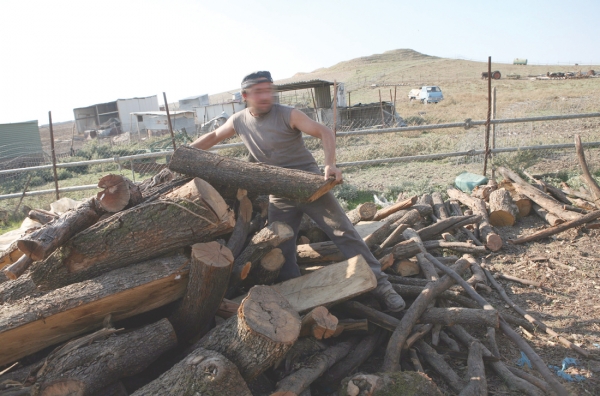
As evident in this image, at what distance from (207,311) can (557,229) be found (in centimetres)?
489

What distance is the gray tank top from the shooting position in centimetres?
385

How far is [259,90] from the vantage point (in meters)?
3.77

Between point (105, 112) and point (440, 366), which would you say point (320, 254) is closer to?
point (440, 366)

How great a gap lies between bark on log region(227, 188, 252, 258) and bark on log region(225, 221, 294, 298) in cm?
16

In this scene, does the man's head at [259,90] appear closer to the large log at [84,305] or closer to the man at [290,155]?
the man at [290,155]

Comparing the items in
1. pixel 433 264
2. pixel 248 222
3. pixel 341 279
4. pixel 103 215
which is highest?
pixel 103 215

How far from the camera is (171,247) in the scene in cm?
317


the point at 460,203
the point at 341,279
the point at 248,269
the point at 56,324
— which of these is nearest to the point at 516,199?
the point at 460,203

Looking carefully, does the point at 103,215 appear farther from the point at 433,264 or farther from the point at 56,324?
the point at 433,264

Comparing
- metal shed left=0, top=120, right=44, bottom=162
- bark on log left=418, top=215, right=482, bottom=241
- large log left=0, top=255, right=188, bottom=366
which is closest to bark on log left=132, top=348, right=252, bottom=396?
large log left=0, top=255, right=188, bottom=366

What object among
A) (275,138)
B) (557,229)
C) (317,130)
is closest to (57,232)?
(275,138)

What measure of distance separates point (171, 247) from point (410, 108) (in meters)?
29.9

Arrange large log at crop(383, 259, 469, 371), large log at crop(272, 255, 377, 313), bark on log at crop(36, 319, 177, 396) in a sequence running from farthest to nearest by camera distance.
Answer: large log at crop(272, 255, 377, 313)
large log at crop(383, 259, 469, 371)
bark on log at crop(36, 319, 177, 396)

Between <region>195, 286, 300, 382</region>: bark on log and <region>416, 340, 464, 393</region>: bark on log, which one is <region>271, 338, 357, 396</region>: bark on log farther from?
<region>416, 340, 464, 393</region>: bark on log
